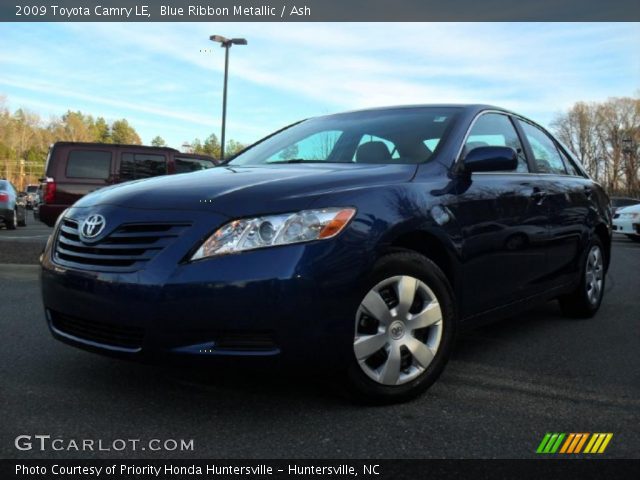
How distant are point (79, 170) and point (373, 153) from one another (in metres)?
8.93

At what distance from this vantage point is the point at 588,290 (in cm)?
499

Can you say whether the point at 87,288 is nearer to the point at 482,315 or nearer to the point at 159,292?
the point at 159,292

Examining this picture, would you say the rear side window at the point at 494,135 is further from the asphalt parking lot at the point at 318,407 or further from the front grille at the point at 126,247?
the front grille at the point at 126,247

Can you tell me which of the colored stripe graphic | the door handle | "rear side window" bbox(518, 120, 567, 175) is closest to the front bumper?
the colored stripe graphic

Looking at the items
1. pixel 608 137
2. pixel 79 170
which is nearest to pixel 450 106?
pixel 79 170

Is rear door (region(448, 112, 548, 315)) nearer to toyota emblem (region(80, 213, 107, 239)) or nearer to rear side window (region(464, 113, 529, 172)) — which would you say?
rear side window (region(464, 113, 529, 172))

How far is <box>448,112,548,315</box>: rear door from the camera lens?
11.0 feet

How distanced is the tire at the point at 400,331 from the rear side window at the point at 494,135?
3.17ft

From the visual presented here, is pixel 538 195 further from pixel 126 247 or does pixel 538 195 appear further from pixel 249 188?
pixel 126 247

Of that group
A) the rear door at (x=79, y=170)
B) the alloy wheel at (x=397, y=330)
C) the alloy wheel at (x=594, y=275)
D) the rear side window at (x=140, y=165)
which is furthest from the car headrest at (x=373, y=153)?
the rear side window at (x=140, y=165)

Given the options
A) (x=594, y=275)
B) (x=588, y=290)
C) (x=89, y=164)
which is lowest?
(x=588, y=290)

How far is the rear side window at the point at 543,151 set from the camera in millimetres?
4422

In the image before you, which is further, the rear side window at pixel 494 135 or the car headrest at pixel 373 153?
the rear side window at pixel 494 135
